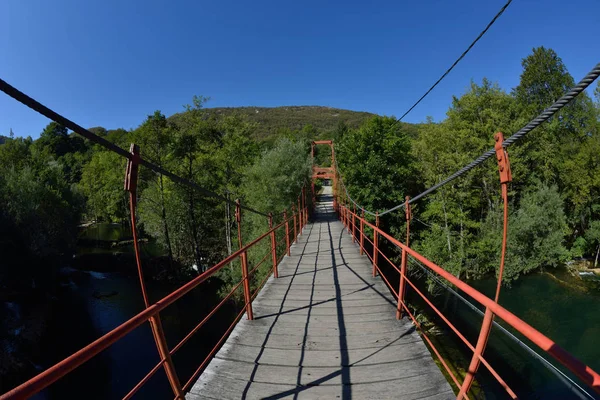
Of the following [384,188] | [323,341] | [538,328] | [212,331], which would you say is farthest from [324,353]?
[384,188]

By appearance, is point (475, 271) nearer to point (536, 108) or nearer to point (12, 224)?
point (536, 108)

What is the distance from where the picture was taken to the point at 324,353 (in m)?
2.71

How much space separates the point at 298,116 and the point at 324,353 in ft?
376

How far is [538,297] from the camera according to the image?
16.0 meters

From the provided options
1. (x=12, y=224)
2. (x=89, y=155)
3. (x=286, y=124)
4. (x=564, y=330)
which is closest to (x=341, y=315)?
(x=564, y=330)

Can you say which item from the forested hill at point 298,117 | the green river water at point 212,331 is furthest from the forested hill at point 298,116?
the green river water at point 212,331

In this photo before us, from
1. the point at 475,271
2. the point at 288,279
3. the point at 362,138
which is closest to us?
the point at 288,279

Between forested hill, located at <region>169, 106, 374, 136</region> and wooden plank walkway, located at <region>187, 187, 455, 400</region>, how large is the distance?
275ft

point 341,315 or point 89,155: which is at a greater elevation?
point 89,155

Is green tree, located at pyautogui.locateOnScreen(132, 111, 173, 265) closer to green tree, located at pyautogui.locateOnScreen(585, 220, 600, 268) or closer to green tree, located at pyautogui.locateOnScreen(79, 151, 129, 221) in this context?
green tree, located at pyautogui.locateOnScreen(79, 151, 129, 221)

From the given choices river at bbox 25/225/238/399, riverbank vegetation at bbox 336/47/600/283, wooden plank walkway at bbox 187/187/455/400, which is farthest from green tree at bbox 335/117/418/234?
wooden plank walkway at bbox 187/187/455/400

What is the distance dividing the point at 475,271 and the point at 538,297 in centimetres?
311

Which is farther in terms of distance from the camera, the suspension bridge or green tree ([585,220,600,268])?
green tree ([585,220,600,268])

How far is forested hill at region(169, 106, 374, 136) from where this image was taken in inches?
3701
